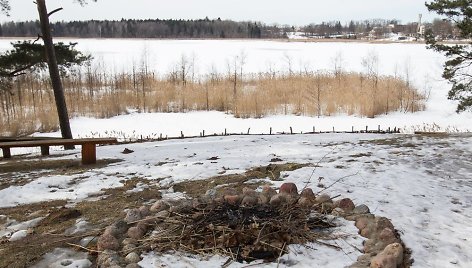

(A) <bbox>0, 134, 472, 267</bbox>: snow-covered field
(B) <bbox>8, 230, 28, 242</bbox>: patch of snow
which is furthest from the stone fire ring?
(B) <bbox>8, 230, 28, 242</bbox>: patch of snow

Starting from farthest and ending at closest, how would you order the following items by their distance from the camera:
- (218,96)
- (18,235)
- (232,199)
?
(218,96), (232,199), (18,235)

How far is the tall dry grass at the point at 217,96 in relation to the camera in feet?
58.7

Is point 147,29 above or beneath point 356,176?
above

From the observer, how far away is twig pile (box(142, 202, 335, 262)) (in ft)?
10.3

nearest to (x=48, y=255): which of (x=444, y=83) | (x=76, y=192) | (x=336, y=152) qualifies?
(x=76, y=192)

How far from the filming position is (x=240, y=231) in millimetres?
3193

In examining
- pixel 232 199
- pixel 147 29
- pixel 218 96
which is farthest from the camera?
pixel 147 29

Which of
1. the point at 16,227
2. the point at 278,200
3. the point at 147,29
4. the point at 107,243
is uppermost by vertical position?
the point at 147,29

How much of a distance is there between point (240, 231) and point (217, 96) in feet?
54.6

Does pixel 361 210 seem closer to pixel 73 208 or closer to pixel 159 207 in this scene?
pixel 159 207

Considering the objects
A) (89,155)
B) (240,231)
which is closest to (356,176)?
(240,231)

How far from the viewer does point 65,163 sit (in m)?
7.00

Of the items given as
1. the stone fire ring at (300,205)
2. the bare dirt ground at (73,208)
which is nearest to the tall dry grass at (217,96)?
the bare dirt ground at (73,208)

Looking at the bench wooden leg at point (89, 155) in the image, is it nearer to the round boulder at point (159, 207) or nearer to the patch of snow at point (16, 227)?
the patch of snow at point (16, 227)
